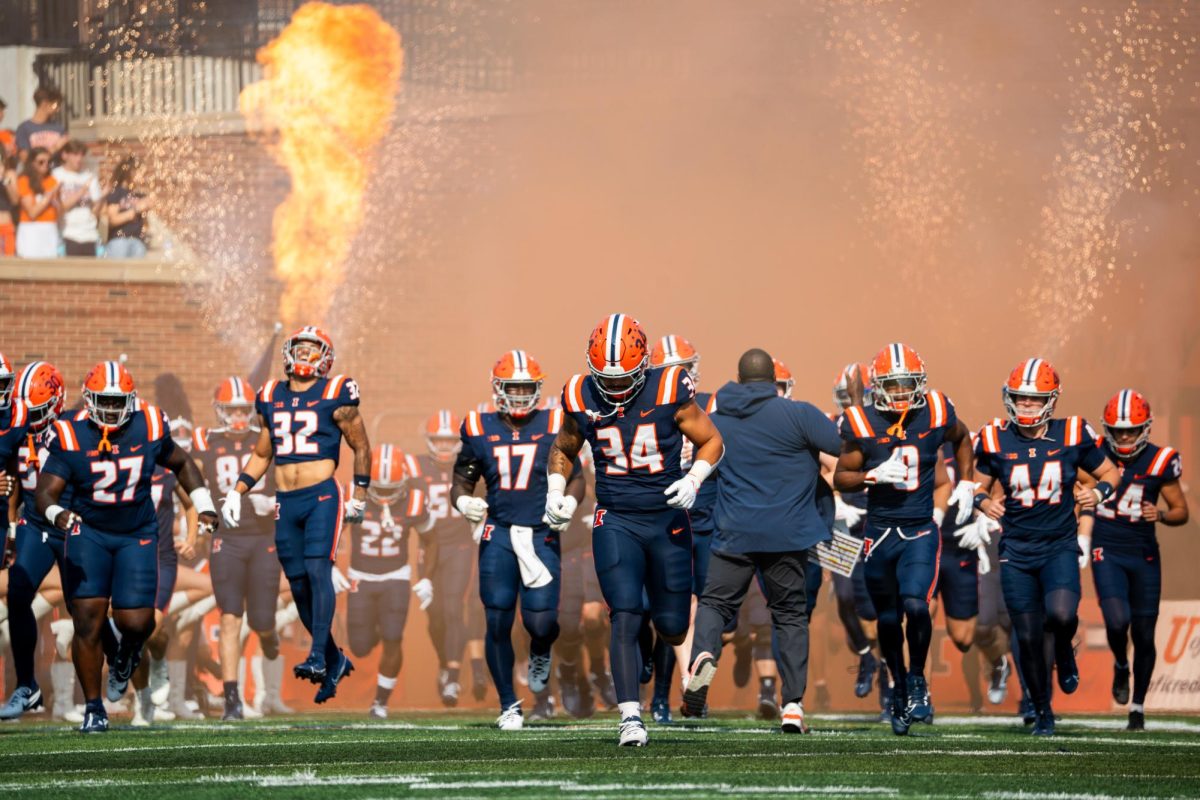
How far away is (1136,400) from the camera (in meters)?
10.5

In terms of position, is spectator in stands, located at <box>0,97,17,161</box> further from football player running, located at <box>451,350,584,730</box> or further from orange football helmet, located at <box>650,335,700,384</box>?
orange football helmet, located at <box>650,335,700,384</box>

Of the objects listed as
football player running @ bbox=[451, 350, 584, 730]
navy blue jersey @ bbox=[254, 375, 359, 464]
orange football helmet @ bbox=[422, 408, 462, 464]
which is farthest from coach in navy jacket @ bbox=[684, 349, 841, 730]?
orange football helmet @ bbox=[422, 408, 462, 464]

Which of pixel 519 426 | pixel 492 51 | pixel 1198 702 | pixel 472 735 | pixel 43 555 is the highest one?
pixel 492 51

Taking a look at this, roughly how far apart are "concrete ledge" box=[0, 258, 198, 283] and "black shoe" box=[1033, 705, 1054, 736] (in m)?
10.6

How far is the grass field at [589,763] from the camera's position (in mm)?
5910

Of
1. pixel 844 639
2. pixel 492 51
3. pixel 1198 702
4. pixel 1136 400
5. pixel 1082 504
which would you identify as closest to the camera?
pixel 1082 504

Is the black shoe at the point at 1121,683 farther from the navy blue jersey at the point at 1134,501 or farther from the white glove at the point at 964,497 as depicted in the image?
the white glove at the point at 964,497

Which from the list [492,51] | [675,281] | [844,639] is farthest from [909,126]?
[844,639]

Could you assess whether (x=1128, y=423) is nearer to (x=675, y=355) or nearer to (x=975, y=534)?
(x=975, y=534)

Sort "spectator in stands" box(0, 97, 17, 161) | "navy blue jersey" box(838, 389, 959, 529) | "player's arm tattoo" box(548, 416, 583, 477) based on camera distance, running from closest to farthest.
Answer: "player's arm tattoo" box(548, 416, 583, 477)
"navy blue jersey" box(838, 389, 959, 529)
"spectator in stands" box(0, 97, 17, 161)

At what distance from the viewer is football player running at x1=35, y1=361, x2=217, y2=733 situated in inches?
354

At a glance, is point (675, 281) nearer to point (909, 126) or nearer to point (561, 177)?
→ point (561, 177)

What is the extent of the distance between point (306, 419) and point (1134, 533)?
184 inches

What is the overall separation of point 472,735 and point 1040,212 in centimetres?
1269
